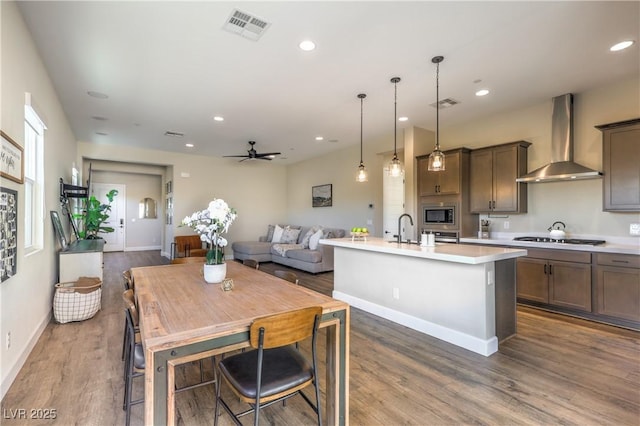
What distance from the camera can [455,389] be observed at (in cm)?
224

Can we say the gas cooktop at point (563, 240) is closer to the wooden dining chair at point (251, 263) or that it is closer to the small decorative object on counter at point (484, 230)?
the small decorative object on counter at point (484, 230)

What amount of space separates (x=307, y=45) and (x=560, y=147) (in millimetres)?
3667

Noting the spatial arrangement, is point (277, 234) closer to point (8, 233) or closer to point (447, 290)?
point (447, 290)

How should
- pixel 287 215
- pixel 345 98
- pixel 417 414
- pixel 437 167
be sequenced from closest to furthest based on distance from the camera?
pixel 417 414 < pixel 437 167 < pixel 345 98 < pixel 287 215

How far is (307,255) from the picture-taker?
6.38 m

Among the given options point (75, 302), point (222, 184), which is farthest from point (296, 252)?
point (75, 302)

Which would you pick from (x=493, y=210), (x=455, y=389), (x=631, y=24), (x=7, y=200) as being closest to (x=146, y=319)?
(x=7, y=200)

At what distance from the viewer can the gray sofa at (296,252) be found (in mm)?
6363

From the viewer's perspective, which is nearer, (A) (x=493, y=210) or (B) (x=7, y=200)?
(B) (x=7, y=200)

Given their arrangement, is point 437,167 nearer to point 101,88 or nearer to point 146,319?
point 146,319

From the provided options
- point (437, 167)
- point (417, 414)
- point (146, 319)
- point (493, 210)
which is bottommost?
point (417, 414)

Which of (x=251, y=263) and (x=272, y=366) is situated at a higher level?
(x=251, y=263)

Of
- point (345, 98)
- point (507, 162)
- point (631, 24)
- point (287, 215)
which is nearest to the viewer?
point (631, 24)

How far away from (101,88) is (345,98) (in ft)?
10.3
